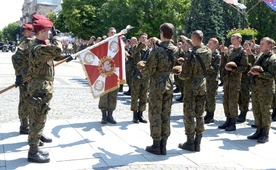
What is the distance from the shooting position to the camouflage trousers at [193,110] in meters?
6.53

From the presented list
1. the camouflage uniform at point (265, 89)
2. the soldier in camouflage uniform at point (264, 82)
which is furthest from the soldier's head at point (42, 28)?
the camouflage uniform at point (265, 89)

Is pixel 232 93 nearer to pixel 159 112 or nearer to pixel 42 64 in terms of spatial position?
pixel 159 112

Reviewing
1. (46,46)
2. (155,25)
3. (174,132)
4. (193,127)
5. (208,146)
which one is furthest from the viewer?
(155,25)

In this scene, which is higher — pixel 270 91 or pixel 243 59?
pixel 243 59

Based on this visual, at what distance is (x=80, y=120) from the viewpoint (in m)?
8.84

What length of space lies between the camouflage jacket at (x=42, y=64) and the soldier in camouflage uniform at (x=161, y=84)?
1.59m

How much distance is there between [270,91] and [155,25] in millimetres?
33164

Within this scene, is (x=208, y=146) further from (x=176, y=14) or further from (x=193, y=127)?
(x=176, y=14)

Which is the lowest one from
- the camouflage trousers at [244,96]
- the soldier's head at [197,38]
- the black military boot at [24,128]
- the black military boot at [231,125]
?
the black military boot at [231,125]

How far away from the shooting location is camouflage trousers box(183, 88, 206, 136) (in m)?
6.53

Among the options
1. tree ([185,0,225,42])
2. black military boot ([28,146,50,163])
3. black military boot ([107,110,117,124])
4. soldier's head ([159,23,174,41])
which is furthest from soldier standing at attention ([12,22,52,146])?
tree ([185,0,225,42])

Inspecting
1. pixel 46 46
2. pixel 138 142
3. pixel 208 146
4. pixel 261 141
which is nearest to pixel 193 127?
pixel 208 146

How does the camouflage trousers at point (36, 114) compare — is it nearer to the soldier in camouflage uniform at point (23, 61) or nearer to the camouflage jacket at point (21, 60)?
the soldier in camouflage uniform at point (23, 61)

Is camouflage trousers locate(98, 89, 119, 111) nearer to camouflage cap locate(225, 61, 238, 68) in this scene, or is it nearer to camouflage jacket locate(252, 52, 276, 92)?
camouflage cap locate(225, 61, 238, 68)
